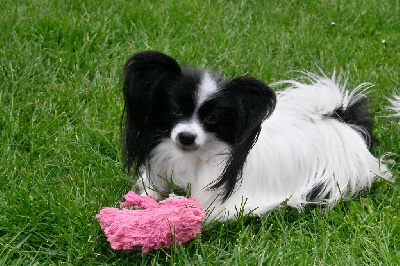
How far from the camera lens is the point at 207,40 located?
4727 millimetres

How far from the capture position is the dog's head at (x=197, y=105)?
2.52 m

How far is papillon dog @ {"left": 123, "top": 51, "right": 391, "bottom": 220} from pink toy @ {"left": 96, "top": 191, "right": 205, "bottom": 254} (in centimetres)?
19

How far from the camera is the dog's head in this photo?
2.52m

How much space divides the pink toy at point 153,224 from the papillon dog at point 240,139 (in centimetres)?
19

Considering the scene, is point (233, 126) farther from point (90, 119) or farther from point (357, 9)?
point (357, 9)

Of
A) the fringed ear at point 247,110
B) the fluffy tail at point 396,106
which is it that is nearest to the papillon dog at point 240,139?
the fringed ear at point 247,110

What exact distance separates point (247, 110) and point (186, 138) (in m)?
0.27

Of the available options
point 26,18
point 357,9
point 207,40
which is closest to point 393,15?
point 357,9

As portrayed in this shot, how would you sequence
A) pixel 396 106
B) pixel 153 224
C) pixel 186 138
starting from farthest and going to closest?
pixel 396 106 < pixel 186 138 < pixel 153 224

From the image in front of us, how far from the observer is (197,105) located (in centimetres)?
256

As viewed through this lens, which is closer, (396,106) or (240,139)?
(240,139)

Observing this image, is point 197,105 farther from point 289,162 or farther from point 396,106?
point 396,106

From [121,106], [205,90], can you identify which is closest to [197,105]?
→ [205,90]

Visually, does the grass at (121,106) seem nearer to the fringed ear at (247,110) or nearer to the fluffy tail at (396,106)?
the fluffy tail at (396,106)
